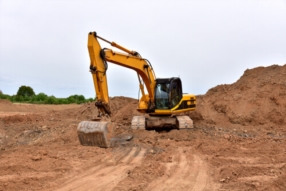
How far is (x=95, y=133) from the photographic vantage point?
30.8ft

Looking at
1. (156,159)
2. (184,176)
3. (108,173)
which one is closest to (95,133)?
(156,159)

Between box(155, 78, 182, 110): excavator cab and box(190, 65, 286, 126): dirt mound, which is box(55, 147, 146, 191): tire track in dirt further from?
box(190, 65, 286, 126): dirt mound

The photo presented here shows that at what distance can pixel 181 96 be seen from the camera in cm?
1460

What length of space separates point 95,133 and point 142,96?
5.47 metres

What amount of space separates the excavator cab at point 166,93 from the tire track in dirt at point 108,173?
470cm

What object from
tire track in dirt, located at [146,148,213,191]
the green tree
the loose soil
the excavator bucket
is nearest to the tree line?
the green tree

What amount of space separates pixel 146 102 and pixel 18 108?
18.7m

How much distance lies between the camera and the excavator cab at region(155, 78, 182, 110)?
13.9 meters

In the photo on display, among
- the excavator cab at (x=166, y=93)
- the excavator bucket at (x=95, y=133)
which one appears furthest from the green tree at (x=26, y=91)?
the excavator bucket at (x=95, y=133)

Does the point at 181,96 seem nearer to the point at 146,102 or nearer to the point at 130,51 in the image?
the point at 146,102

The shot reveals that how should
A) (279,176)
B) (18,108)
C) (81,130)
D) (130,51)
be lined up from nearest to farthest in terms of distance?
(279,176) → (81,130) → (130,51) → (18,108)

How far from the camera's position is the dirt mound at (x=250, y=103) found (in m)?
16.8

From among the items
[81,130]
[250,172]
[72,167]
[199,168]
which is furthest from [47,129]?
[250,172]

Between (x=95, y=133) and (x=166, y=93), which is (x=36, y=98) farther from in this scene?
(x=95, y=133)
